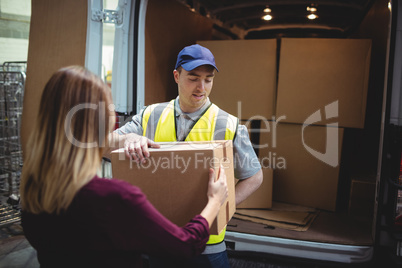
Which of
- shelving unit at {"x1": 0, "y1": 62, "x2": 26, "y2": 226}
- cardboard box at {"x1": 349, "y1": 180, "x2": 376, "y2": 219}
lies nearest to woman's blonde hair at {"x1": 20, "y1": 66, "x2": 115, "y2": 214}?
cardboard box at {"x1": 349, "y1": 180, "x2": 376, "y2": 219}

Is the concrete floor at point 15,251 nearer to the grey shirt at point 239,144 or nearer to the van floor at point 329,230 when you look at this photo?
the van floor at point 329,230

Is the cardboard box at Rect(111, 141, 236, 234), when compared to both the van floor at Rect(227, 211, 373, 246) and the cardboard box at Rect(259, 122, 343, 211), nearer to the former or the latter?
the van floor at Rect(227, 211, 373, 246)

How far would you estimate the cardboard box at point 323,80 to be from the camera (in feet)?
9.14

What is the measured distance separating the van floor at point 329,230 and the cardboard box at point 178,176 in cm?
132

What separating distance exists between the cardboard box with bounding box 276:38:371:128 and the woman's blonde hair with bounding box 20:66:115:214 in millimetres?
2262

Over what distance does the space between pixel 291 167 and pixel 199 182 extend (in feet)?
7.00

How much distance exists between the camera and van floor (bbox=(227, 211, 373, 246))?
7.77 ft

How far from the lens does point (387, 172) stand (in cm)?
206

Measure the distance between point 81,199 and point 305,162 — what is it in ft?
8.35

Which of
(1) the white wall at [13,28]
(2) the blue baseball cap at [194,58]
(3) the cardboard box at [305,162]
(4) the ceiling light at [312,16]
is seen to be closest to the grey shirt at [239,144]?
(2) the blue baseball cap at [194,58]

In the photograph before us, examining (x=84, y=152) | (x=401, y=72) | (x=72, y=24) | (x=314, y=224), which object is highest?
(x=72, y=24)

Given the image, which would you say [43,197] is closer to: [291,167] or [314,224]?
[314,224]

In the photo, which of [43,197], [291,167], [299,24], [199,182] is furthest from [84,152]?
[299,24]

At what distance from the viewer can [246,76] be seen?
3.09 meters
